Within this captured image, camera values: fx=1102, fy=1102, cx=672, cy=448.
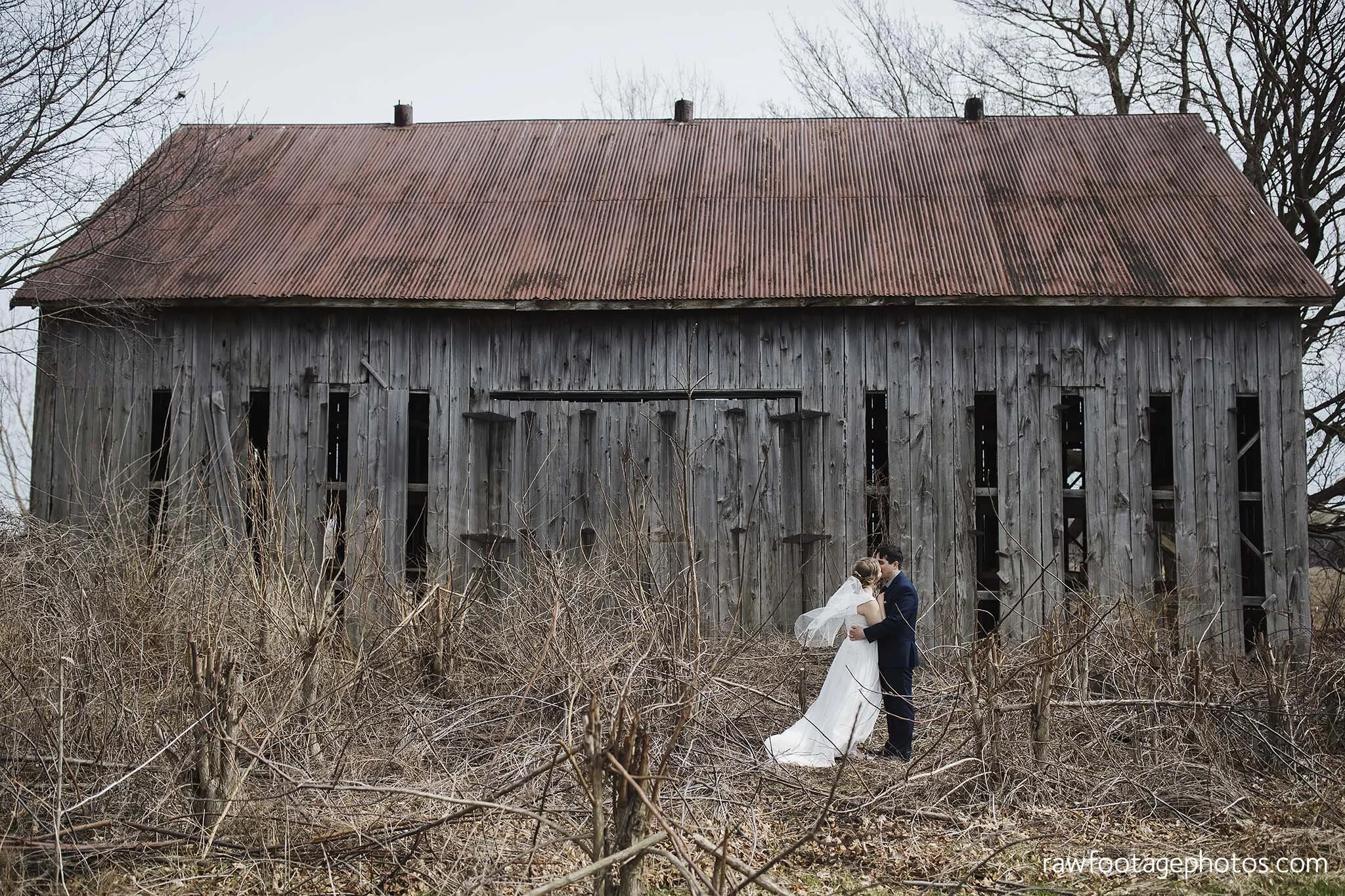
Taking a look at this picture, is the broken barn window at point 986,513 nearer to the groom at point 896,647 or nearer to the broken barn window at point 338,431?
the groom at point 896,647

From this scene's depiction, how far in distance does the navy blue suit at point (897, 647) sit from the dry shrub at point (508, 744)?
0.34 metres

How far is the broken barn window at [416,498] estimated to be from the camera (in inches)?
440

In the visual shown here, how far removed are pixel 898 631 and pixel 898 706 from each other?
521 millimetres

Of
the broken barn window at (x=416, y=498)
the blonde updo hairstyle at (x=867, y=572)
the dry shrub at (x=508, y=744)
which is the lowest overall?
the dry shrub at (x=508, y=744)

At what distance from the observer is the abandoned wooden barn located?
35.1 feet

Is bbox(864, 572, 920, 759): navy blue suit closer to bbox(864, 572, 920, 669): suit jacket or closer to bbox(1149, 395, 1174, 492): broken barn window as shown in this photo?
bbox(864, 572, 920, 669): suit jacket

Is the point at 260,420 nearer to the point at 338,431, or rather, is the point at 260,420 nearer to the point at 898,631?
the point at 338,431

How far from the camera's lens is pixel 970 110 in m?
14.4

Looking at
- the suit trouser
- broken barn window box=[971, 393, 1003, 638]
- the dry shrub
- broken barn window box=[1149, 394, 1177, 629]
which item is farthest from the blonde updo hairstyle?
broken barn window box=[1149, 394, 1177, 629]

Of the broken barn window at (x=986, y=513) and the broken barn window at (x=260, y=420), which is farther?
the broken barn window at (x=260, y=420)

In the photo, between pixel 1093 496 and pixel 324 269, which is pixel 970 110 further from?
pixel 324 269

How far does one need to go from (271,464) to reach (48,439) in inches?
95.2

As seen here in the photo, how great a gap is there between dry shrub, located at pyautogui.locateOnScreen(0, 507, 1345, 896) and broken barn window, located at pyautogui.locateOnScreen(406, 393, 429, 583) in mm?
2990

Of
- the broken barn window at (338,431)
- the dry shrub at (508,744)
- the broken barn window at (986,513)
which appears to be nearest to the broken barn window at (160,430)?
the broken barn window at (338,431)
